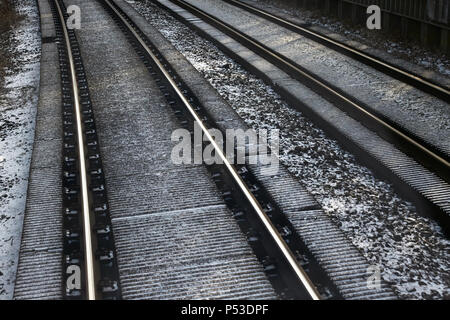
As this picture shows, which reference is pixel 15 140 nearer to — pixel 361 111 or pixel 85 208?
pixel 85 208

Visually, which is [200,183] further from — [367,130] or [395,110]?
[395,110]

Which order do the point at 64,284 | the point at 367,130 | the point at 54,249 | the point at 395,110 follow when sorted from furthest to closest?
1. the point at 395,110
2. the point at 367,130
3. the point at 54,249
4. the point at 64,284

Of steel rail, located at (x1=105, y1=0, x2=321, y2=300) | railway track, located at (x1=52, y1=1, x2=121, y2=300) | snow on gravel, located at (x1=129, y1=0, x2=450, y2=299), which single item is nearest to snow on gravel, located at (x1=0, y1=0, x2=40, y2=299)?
railway track, located at (x1=52, y1=1, x2=121, y2=300)

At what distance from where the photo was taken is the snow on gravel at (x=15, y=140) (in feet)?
22.3

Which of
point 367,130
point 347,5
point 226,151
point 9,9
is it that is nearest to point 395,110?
point 367,130

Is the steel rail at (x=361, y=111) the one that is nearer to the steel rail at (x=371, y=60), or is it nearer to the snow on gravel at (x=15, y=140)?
the steel rail at (x=371, y=60)

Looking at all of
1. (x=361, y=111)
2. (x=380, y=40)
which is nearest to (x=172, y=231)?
(x=361, y=111)

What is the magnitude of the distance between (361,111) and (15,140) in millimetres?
6208

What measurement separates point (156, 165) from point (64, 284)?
3170 millimetres

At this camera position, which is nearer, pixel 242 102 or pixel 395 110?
pixel 395 110

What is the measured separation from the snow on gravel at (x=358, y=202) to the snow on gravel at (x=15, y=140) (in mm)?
3851

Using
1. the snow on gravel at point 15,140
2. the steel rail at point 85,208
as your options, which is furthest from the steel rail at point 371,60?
the snow on gravel at point 15,140
